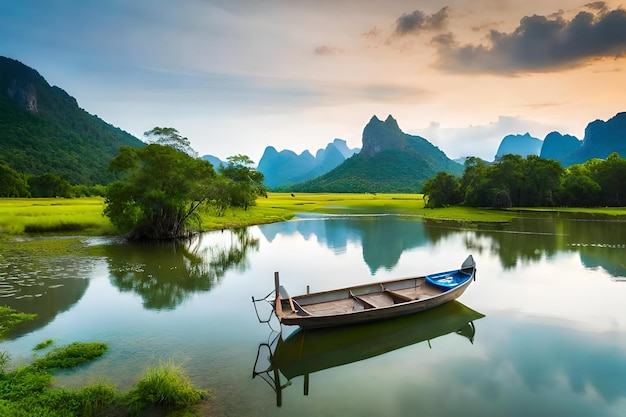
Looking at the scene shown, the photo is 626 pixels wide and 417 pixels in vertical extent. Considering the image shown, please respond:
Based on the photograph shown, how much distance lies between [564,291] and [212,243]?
2359 cm

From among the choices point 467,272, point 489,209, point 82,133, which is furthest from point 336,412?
point 82,133

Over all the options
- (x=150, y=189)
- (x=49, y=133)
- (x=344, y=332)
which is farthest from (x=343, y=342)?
(x=49, y=133)

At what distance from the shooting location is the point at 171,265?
21.8 metres

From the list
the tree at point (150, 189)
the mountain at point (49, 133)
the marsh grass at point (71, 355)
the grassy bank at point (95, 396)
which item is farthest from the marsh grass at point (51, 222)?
the mountain at point (49, 133)

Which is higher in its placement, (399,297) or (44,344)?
(399,297)

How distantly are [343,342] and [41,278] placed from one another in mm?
14642

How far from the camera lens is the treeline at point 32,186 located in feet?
189

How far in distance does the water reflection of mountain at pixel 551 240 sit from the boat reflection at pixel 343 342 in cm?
1048

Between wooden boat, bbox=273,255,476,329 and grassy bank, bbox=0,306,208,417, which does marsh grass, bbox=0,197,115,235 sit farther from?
grassy bank, bbox=0,306,208,417

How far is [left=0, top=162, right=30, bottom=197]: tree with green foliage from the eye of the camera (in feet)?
188

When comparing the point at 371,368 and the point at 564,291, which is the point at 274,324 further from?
the point at 564,291

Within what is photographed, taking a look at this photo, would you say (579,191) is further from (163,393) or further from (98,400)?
(98,400)

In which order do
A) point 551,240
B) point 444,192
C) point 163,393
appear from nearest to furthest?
point 163,393 < point 551,240 < point 444,192

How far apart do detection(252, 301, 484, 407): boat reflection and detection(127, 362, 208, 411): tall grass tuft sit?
1753mm
